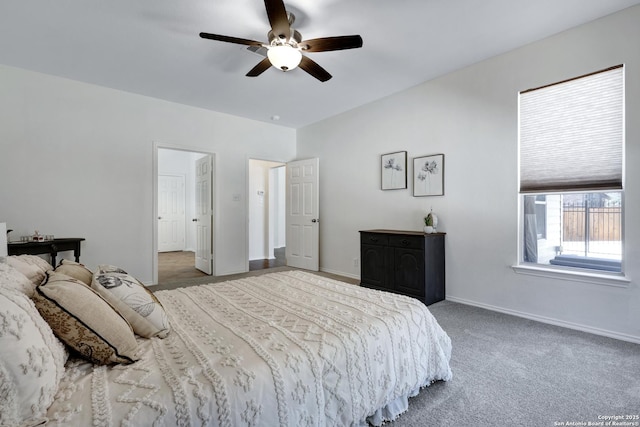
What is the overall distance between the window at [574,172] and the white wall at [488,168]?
0.32 feet

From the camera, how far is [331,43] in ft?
7.74

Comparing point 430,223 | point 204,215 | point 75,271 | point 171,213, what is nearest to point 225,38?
point 75,271

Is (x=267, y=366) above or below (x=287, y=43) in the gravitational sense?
below

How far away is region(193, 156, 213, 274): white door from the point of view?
5.11m

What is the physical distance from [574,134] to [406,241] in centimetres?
190

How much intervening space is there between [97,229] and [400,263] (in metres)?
3.92

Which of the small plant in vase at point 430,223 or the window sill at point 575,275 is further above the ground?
the small plant in vase at point 430,223

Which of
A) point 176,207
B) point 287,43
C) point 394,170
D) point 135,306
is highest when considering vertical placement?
point 287,43

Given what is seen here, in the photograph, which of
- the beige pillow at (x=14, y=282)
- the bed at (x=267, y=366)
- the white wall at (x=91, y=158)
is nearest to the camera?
the bed at (x=267, y=366)

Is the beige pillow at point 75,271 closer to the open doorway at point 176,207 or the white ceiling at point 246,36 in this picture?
the white ceiling at point 246,36

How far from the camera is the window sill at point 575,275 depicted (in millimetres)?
2611

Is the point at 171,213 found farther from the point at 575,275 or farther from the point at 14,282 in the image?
the point at 575,275

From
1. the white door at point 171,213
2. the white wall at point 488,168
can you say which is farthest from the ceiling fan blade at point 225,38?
the white door at point 171,213

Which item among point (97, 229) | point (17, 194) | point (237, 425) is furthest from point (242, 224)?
point (237, 425)
